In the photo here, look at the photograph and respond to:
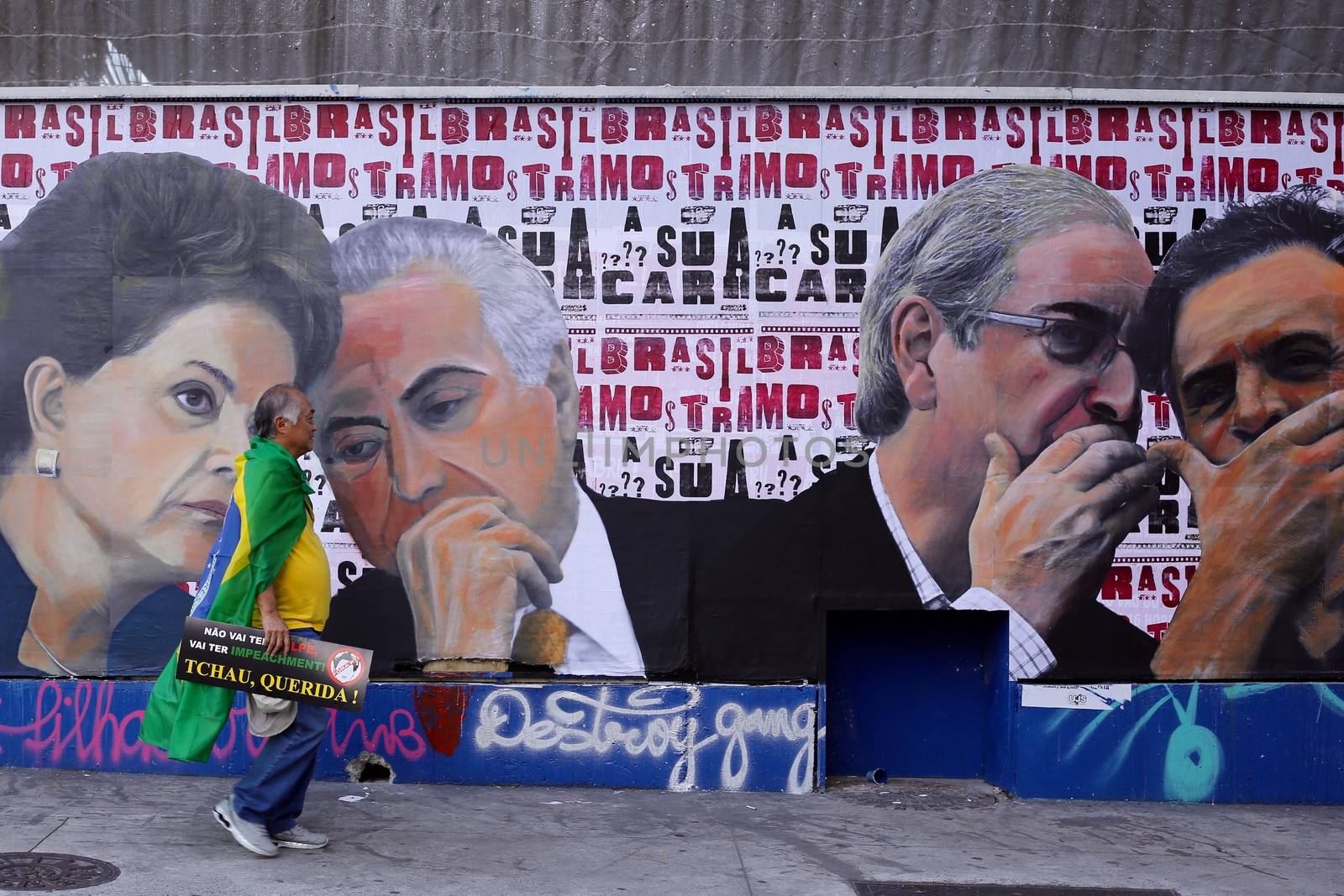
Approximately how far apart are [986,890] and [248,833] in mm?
2949

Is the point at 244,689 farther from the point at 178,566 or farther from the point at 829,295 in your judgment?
the point at 829,295

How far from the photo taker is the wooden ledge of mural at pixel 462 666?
634 centimetres

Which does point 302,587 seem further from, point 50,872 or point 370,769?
point 370,769

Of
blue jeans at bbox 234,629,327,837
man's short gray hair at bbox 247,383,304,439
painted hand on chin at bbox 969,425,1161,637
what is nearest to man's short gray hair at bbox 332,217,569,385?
man's short gray hair at bbox 247,383,304,439

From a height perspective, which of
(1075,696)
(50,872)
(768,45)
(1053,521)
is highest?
(768,45)

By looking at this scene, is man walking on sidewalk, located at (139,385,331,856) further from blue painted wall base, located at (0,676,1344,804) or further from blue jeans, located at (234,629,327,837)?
blue painted wall base, located at (0,676,1344,804)

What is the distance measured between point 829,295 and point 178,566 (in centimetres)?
357

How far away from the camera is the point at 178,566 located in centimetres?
640

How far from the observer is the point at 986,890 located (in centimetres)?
496

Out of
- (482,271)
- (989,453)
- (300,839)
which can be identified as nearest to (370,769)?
(300,839)

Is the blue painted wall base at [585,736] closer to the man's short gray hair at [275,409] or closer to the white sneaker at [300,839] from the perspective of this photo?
the white sneaker at [300,839]

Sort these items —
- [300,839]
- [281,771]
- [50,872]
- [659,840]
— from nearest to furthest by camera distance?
[50,872] → [281,771] → [300,839] → [659,840]

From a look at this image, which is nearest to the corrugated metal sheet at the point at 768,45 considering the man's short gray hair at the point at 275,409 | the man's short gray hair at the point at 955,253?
the man's short gray hair at the point at 955,253

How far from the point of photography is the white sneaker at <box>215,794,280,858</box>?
5.05m
